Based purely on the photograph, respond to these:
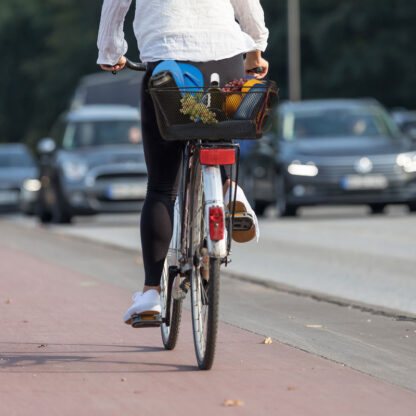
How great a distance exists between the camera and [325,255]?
1165 centimetres

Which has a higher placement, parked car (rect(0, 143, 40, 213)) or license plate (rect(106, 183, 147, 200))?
license plate (rect(106, 183, 147, 200))

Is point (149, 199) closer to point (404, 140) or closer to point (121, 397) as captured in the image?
A: point (121, 397)

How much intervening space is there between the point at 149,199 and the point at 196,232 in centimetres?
33

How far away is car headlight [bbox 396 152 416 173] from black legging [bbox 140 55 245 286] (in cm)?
1181

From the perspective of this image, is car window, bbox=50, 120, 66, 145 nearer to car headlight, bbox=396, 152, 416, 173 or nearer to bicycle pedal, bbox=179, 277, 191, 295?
car headlight, bbox=396, 152, 416, 173

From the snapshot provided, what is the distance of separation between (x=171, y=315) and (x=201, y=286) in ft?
1.65

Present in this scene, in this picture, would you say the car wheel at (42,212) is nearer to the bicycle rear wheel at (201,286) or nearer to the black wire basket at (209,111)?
the bicycle rear wheel at (201,286)

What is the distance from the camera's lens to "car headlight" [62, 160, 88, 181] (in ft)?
59.3

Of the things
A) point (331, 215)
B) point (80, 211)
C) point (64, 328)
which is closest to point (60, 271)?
point (64, 328)

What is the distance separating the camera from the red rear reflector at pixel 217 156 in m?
5.14

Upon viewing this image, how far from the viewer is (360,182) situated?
1697 cm

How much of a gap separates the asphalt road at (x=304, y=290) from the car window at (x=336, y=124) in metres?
1.31

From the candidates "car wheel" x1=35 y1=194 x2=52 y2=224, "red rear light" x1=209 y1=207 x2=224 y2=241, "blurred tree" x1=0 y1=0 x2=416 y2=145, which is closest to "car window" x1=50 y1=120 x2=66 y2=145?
"car wheel" x1=35 y1=194 x2=52 y2=224

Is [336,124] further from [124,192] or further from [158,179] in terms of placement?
[158,179]
